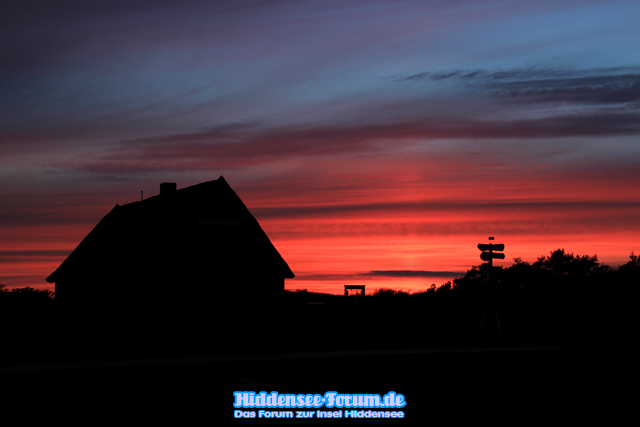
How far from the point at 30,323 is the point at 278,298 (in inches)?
526

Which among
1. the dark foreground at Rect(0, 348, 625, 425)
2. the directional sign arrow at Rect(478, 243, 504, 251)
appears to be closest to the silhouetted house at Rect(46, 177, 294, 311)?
the dark foreground at Rect(0, 348, 625, 425)

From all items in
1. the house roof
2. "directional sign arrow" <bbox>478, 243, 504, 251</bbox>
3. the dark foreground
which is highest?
the house roof

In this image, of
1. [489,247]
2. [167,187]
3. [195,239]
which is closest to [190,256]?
[195,239]

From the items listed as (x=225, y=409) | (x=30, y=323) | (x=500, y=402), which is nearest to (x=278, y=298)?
(x=30, y=323)

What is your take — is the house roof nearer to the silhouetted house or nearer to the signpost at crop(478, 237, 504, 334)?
the silhouetted house

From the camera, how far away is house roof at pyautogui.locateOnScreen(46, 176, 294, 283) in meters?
30.9

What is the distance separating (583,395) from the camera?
54.8 feet

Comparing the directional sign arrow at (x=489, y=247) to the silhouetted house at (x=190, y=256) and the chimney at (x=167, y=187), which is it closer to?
the silhouetted house at (x=190, y=256)

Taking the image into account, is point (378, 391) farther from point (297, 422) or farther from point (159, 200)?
point (159, 200)

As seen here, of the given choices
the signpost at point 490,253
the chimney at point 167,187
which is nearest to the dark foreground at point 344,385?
the signpost at point 490,253

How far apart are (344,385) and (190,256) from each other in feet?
48.9

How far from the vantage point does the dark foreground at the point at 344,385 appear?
12.9 m

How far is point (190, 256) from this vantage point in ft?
101

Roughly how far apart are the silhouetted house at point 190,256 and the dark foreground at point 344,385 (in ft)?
32.8
